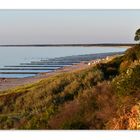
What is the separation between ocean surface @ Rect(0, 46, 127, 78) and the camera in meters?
1.36

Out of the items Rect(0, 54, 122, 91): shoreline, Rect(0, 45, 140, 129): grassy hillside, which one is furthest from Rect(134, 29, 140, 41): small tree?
Rect(0, 54, 122, 91): shoreline

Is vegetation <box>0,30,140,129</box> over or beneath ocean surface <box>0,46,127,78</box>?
beneath

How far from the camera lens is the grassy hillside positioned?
50.7 inches

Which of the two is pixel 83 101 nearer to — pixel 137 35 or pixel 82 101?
pixel 82 101

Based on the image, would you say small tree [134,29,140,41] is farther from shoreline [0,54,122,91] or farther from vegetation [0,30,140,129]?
→ shoreline [0,54,122,91]

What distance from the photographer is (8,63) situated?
1.37 meters

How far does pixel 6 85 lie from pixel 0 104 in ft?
0.41

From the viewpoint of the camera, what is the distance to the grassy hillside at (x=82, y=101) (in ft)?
4.23

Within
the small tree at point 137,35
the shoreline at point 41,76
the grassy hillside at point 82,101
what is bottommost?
the grassy hillside at point 82,101

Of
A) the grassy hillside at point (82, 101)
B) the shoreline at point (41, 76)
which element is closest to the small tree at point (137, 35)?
the grassy hillside at point (82, 101)

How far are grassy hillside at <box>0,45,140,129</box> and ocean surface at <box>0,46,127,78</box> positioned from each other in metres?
0.09

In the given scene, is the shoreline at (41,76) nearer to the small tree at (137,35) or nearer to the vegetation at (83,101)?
the vegetation at (83,101)

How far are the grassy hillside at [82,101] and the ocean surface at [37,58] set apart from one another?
9cm

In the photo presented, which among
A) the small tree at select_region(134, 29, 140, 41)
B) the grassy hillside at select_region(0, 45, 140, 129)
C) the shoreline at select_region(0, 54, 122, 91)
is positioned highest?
the small tree at select_region(134, 29, 140, 41)
